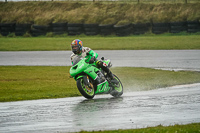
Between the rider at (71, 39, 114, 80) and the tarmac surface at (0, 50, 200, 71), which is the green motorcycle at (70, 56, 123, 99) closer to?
the rider at (71, 39, 114, 80)

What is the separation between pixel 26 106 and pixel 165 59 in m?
12.9

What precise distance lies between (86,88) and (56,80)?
16.5 ft

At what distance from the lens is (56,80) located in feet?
50.1

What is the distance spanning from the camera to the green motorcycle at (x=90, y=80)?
406 inches

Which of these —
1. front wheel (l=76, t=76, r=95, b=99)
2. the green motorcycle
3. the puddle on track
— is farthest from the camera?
the green motorcycle

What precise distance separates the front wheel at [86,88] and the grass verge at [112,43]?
1760 centimetres

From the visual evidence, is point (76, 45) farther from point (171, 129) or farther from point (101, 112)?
point (171, 129)

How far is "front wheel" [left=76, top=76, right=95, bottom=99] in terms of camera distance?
1015 centimetres

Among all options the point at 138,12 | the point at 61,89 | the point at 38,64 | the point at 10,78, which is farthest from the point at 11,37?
the point at 61,89

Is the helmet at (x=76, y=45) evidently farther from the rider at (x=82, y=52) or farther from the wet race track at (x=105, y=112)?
the wet race track at (x=105, y=112)

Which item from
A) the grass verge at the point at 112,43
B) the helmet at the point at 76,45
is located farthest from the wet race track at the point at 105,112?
the grass verge at the point at 112,43

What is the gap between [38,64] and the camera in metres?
20.7

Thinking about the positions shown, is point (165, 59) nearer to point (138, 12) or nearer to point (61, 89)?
point (61, 89)

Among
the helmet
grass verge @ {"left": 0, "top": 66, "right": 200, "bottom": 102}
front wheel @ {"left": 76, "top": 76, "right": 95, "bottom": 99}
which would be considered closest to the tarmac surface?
grass verge @ {"left": 0, "top": 66, "right": 200, "bottom": 102}
